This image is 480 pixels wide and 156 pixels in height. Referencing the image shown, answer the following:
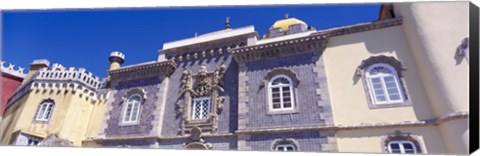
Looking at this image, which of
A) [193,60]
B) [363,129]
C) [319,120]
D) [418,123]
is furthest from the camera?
[193,60]

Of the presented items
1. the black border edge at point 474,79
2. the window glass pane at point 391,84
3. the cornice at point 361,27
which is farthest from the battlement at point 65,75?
the black border edge at point 474,79

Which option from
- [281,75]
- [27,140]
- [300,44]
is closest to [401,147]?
[281,75]

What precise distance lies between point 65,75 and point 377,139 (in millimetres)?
12243

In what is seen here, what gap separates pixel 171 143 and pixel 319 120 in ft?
16.4

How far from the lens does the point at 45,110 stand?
36.7ft

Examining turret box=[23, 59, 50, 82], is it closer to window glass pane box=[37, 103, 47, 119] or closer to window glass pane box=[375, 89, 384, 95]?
window glass pane box=[37, 103, 47, 119]

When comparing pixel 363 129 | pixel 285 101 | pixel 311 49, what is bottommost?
pixel 363 129

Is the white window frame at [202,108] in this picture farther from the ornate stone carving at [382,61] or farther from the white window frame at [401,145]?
the white window frame at [401,145]

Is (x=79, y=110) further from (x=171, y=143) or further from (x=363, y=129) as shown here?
(x=363, y=129)

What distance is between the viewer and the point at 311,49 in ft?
29.6

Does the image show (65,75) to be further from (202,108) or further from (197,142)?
(197,142)

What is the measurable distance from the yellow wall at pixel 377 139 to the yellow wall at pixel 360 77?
10.8 inches

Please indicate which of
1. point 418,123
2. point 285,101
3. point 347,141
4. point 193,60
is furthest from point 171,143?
point 418,123

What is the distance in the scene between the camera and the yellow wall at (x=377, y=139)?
6.61 m
